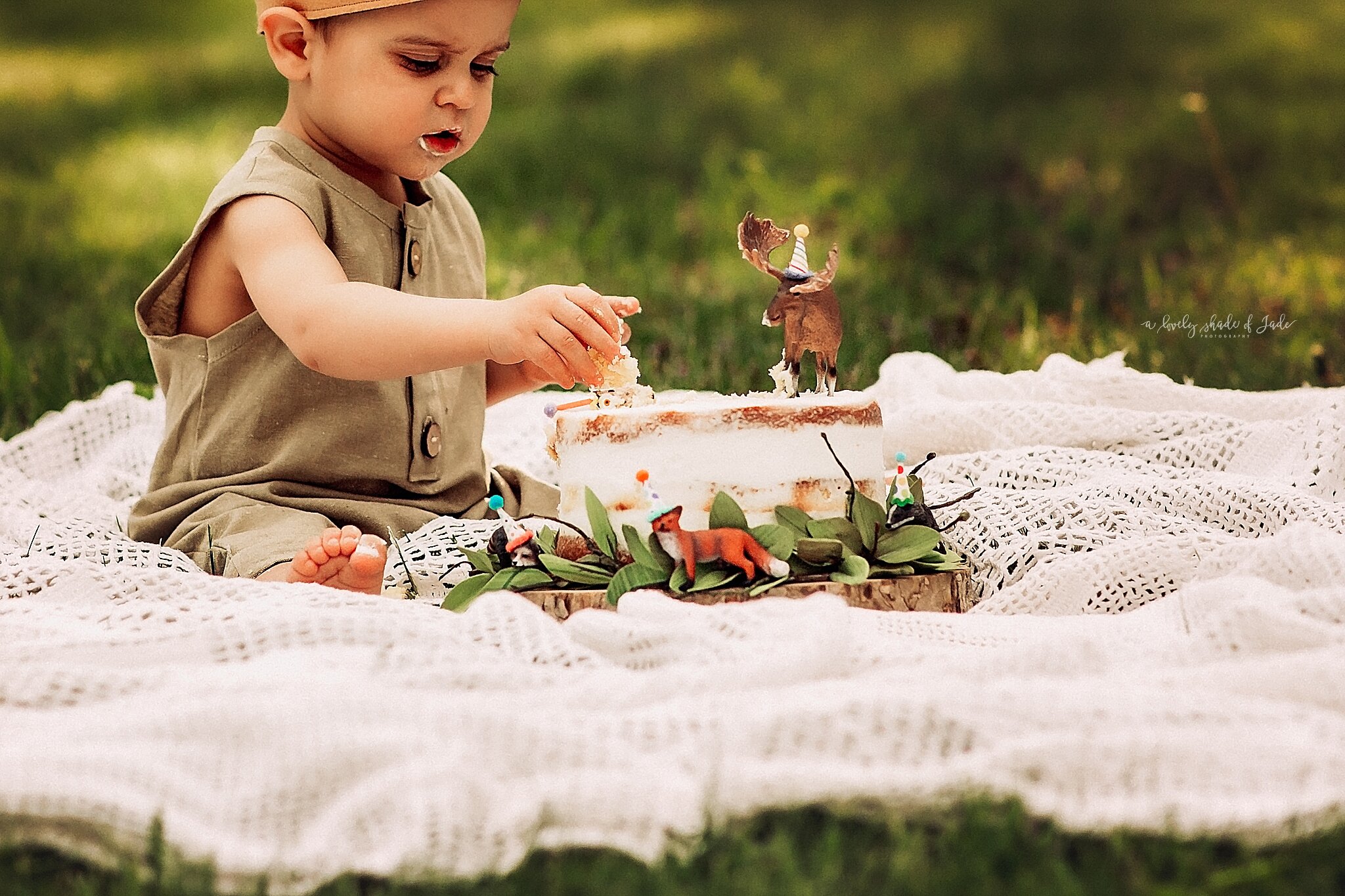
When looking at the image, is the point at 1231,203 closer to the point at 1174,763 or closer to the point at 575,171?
the point at 575,171

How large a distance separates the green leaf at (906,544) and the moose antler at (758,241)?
447 millimetres

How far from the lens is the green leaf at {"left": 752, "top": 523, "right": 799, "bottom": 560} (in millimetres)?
2229

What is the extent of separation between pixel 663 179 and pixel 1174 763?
4931 millimetres

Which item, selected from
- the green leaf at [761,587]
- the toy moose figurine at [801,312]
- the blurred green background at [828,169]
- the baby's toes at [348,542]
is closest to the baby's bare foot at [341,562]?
the baby's toes at [348,542]

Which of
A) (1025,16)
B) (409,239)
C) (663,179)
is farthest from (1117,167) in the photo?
(409,239)

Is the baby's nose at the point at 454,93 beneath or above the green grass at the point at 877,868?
above

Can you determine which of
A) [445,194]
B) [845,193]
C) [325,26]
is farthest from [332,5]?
[845,193]

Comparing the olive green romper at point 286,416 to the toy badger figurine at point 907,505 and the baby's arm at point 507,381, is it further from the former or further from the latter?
the toy badger figurine at point 907,505

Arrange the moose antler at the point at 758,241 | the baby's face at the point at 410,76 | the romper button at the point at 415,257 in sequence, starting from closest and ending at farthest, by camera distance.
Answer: the moose antler at the point at 758,241
the baby's face at the point at 410,76
the romper button at the point at 415,257

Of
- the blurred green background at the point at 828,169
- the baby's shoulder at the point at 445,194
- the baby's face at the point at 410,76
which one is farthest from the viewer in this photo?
the blurred green background at the point at 828,169

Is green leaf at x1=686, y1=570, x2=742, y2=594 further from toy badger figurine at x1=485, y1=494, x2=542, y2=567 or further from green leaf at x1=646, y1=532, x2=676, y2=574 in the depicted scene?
toy badger figurine at x1=485, y1=494, x2=542, y2=567

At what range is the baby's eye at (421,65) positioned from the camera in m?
2.55

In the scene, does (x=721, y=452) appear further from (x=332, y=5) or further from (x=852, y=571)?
(x=332, y=5)

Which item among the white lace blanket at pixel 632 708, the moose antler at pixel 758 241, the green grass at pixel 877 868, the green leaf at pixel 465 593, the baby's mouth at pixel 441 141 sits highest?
the baby's mouth at pixel 441 141
